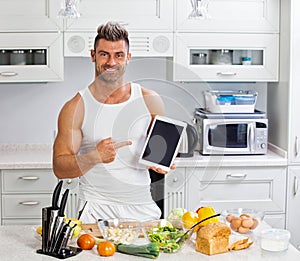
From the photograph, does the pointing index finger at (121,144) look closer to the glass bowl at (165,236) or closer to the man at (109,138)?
the man at (109,138)

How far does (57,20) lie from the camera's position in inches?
151

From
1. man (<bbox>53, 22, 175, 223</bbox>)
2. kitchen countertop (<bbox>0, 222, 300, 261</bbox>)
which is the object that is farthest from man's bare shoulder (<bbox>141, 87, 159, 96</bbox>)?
kitchen countertop (<bbox>0, 222, 300, 261</bbox>)

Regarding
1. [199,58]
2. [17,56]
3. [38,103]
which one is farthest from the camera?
[38,103]

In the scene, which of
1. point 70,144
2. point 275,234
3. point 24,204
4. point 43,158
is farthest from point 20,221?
point 275,234

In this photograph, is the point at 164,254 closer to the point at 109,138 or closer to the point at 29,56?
the point at 109,138

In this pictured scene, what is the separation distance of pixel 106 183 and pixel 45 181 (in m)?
1.21

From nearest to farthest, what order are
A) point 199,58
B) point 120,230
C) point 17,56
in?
point 120,230
point 17,56
point 199,58

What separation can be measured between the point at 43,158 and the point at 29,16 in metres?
0.88

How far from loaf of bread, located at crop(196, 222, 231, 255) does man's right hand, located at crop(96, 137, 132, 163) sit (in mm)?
525

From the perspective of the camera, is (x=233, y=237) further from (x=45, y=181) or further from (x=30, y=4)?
(x=30, y=4)

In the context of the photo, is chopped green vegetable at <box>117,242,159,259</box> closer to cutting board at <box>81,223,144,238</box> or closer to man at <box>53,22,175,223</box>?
cutting board at <box>81,223,144,238</box>

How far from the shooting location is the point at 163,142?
245cm

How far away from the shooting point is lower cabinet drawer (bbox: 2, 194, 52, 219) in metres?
3.77

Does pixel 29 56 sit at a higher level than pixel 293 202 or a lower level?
higher
